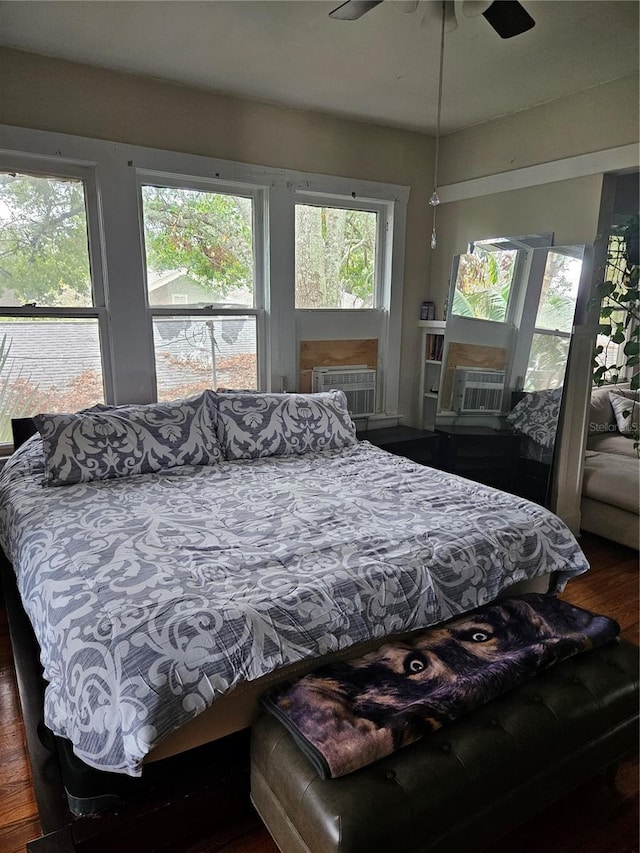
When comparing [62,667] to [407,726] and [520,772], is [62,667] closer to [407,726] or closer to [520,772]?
[407,726]

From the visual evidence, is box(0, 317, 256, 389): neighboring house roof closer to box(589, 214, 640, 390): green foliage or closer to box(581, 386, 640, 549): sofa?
box(589, 214, 640, 390): green foliage

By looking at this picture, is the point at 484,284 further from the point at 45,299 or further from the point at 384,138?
the point at 45,299

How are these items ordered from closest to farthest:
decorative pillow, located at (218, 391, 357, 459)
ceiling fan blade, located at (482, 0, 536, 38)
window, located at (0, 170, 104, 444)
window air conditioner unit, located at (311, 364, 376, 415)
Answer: ceiling fan blade, located at (482, 0, 536, 38) < window, located at (0, 170, 104, 444) < decorative pillow, located at (218, 391, 357, 459) < window air conditioner unit, located at (311, 364, 376, 415)

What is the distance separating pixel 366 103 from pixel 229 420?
6.50 ft

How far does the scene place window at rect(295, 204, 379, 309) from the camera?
3.62 m

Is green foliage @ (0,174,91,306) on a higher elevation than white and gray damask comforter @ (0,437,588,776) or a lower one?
higher

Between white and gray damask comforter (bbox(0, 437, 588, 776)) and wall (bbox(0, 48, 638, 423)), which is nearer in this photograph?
white and gray damask comforter (bbox(0, 437, 588, 776))

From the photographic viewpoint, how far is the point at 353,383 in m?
3.85

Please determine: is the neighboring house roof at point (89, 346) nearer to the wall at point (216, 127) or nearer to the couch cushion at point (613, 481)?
the wall at point (216, 127)

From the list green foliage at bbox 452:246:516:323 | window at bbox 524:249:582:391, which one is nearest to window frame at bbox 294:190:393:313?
green foliage at bbox 452:246:516:323

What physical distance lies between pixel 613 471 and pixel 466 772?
8.28 ft

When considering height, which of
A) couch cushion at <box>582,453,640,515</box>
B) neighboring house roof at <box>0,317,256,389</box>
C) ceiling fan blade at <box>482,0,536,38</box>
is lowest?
couch cushion at <box>582,453,640,515</box>

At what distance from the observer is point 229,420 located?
291cm

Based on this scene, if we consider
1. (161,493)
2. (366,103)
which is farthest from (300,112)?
(161,493)
